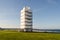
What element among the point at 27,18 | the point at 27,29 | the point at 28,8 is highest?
the point at 28,8

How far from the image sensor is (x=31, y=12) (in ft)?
302

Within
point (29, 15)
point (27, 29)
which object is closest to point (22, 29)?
point (27, 29)

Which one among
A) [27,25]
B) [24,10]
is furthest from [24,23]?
[24,10]

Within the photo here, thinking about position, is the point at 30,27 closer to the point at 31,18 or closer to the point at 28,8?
the point at 31,18

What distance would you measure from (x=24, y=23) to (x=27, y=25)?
2.26 metres

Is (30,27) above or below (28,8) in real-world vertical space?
below

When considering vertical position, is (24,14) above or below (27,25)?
above

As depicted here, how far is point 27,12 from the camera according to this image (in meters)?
90.9

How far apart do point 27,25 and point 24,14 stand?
686cm

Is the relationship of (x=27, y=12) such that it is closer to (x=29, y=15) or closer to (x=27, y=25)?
(x=29, y=15)

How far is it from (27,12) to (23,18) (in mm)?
4522

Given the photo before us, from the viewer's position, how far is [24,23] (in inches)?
3583

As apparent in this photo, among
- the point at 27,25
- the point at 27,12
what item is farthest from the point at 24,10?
the point at 27,25

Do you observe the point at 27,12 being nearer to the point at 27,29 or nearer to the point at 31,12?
the point at 31,12
